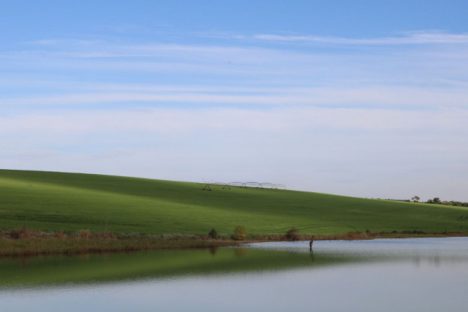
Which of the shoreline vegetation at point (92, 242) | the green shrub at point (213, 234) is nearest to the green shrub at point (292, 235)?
the shoreline vegetation at point (92, 242)

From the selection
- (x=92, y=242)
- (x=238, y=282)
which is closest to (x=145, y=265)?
(x=238, y=282)

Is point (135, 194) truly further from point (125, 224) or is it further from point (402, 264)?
point (402, 264)

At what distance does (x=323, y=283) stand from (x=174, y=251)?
1584cm

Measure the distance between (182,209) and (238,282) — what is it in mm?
35849

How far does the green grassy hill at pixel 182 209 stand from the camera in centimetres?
5709

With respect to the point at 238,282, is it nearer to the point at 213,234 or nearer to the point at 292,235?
the point at 213,234

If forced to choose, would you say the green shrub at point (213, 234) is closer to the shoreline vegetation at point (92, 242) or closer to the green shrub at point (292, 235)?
the shoreline vegetation at point (92, 242)

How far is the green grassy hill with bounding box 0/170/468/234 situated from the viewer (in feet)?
187

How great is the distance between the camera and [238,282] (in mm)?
33781

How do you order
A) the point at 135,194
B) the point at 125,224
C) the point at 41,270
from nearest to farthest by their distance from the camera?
the point at 41,270, the point at 125,224, the point at 135,194

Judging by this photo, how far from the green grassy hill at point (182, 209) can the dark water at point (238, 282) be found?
11183mm

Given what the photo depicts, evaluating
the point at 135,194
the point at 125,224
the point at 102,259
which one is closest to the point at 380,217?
the point at 135,194

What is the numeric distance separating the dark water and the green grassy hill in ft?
36.7

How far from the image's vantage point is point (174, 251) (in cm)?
4797
